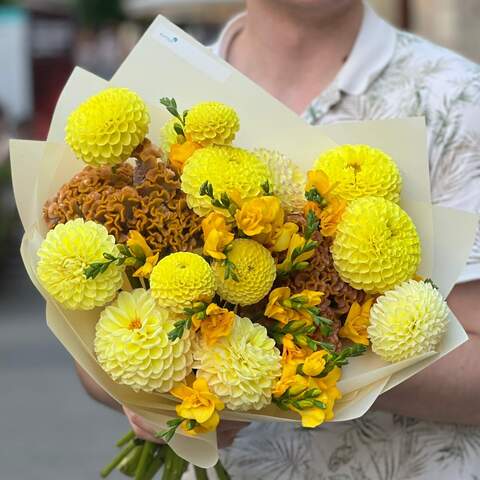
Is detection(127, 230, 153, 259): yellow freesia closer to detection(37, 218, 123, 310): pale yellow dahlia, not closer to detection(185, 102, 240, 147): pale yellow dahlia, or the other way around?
detection(37, 218, 123, 310): pale yellow dahlia

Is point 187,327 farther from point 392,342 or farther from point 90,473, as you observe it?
point 90,473

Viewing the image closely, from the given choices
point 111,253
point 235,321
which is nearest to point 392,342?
point 235,321

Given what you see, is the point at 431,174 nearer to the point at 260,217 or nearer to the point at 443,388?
the point at 443,388

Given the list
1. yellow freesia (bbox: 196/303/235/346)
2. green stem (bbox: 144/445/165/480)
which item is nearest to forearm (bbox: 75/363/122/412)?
green stem (bbox: 144/445/165/480)

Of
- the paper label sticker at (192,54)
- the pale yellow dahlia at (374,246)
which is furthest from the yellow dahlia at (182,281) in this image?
the paper label sticker at (192,54)

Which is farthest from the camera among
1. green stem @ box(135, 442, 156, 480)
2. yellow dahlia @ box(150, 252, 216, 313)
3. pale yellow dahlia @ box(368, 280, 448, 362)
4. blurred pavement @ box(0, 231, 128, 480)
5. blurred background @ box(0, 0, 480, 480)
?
blurred background @ box(0, 0, 480, 480)

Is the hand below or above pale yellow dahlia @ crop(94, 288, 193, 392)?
below

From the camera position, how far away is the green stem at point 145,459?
6.73 ft

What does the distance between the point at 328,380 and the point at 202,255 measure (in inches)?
10.6

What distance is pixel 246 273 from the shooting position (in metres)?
1.52

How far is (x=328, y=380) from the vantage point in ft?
5.22

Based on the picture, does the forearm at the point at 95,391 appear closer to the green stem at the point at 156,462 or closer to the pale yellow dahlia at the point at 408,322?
the green stem at the point at 156,462

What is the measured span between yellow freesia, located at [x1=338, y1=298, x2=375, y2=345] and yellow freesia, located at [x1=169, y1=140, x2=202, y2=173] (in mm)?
346

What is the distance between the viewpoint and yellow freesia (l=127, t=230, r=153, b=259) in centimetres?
154
